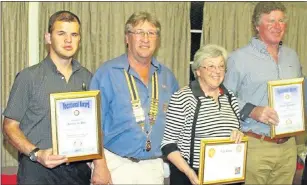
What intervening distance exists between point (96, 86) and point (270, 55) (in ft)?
4.52

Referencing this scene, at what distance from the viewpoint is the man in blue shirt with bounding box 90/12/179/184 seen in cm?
321

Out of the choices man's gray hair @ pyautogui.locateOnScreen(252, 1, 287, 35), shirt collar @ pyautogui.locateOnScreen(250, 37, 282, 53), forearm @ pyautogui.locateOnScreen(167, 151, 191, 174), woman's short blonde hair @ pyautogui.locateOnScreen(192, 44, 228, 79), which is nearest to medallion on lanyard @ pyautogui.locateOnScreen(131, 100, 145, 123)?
forearm @ pyautogui.locateOnScreen(167, 151, 191, 174)

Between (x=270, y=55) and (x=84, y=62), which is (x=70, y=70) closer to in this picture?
(x=270, y=55)

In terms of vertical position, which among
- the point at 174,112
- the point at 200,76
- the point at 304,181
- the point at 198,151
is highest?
the point at 200,76

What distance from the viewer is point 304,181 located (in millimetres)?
3605

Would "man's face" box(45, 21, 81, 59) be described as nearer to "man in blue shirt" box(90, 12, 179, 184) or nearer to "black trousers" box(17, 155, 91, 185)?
"man in blue shirt" box(90, 12, 179, 184)

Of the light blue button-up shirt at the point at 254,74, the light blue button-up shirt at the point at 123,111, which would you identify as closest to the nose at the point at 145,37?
the light blue button-up shirt at the point at 123,111

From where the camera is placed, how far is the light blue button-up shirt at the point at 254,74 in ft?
11.6

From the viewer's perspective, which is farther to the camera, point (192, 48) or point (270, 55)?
point (192, 48)

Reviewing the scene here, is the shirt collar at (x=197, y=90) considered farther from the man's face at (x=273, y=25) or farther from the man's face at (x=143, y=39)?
the man's face at (x=273, y=25)

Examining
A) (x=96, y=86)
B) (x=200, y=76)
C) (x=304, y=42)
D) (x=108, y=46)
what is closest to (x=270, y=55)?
(x=200, y=76)

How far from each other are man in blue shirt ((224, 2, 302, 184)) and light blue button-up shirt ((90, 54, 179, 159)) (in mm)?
615

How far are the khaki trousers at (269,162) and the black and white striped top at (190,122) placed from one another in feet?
2.02

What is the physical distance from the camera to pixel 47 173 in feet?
10.0
